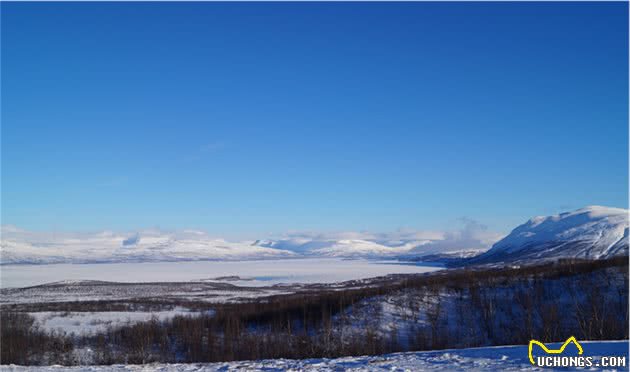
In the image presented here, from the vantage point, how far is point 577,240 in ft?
467

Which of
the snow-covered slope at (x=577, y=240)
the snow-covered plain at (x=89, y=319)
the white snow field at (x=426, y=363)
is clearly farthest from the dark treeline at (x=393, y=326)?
the snow-covered slope at (x=577, y=240)

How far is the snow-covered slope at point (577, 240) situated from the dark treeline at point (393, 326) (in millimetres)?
82771

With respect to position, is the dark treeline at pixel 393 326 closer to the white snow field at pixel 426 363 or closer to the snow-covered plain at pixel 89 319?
the snow-covered plain at pixel 89 319

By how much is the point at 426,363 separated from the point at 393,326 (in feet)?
70.0

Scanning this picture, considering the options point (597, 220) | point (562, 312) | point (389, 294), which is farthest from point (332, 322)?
point (597, 220)

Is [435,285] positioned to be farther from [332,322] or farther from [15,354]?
[15,354]

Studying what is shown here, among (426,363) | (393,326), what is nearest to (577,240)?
(393,326)

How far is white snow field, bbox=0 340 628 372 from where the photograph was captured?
11.4m

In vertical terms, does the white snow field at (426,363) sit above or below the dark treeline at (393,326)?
above

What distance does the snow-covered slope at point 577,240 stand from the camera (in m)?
121

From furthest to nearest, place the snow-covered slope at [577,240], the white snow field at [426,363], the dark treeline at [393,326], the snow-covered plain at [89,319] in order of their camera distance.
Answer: the snow-covered slope at [577,240], the snow-covered plain at [89,319], the dark treeline at [393,326], the white snow field at [426,363]

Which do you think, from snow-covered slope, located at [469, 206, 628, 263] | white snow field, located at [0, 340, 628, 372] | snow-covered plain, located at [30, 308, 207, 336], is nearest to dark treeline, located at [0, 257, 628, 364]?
snow-covered plain, located at [30, 308, 207, 336]

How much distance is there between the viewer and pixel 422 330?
3145 cm

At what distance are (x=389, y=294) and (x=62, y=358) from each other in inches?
935
